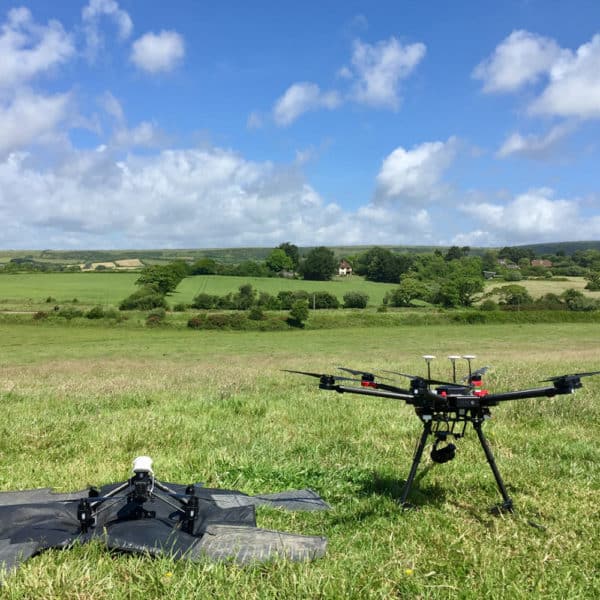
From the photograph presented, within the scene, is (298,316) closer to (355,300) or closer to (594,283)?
(355,300)

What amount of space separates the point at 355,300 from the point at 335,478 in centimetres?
8499

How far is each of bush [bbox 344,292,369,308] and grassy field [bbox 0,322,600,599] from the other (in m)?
77.0

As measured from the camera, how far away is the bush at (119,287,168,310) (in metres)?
79.2

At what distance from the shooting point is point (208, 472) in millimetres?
6559

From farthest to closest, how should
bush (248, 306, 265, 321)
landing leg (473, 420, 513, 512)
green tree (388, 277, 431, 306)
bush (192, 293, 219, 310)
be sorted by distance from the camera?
green tree (388, 277, 431, 306)
bush (192, 293, 219, 310)
bush (248, 306, 265, 321)
landing leg (473, 420, 513, 512)

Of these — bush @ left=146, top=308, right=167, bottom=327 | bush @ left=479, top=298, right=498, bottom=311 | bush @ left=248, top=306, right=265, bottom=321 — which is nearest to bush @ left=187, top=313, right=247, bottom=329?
bush @ left=248, top=306, right=265, bottom=321

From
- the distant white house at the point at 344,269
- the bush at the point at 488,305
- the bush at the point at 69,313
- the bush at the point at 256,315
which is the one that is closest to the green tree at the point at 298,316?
the bush at the point at 256,315

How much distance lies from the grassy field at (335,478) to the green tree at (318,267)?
370ft

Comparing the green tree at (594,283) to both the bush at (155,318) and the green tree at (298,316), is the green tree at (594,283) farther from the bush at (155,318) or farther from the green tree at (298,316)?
the bush at (155,318)

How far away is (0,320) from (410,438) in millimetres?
73484

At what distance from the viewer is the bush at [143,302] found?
79.2 metres

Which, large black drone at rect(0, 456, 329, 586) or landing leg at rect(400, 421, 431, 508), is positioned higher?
landing leg at rect(400, 421, 431, 508)

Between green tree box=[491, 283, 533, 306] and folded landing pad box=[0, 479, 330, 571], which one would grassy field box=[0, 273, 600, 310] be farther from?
folded landing pad box=[0, 479, 330, 571]

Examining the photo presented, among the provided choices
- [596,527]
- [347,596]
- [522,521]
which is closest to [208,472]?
[347,596]
